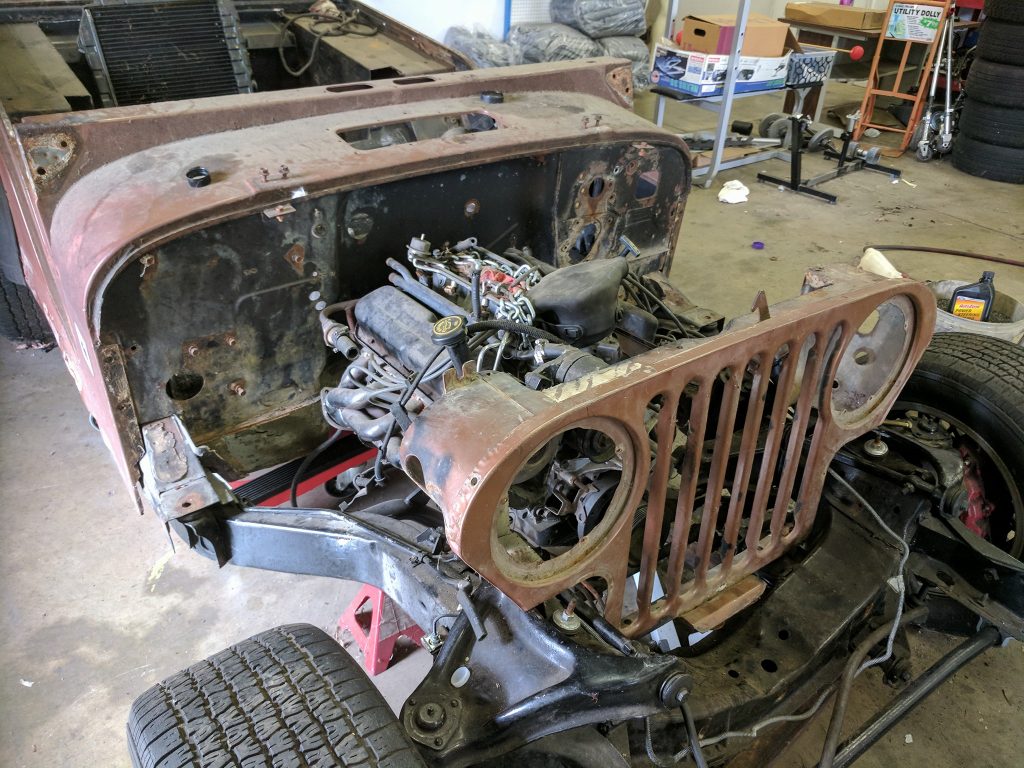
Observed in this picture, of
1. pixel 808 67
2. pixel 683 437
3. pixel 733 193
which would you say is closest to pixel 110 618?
pixel 683 437

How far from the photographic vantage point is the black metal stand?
5218 mm

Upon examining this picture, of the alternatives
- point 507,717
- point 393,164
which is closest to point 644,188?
point 393,164

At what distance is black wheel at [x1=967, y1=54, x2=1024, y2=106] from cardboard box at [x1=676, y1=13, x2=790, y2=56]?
151 centimetres

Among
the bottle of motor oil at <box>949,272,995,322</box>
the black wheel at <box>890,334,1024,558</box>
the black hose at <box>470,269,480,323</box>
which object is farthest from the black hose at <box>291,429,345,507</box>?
the bottle of motor oil at <box>949,272,995,322</box>

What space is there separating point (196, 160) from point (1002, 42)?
19.7 ft

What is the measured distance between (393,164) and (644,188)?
2.78 feet

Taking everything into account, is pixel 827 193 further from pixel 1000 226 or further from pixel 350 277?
pixel 350 277

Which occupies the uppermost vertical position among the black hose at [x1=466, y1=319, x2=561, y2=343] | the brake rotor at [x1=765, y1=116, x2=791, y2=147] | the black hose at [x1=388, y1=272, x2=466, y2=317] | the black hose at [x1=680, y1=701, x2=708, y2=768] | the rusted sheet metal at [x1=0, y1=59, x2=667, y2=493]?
the rusted sheet metal at [x1=0, y1=59, x2=667, y2=493]

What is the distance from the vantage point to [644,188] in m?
2.26

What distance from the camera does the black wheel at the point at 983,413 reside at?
1.89m

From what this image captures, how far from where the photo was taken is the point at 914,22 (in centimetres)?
601

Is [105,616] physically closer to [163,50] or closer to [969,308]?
[163,50]

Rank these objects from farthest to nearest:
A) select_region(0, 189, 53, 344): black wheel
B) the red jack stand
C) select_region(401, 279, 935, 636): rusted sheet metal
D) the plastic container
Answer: select_region(0, 189, 53, 344): black wheel → the plastic container → the red jack stand → select_region(401, 279, 935, 636): rusted sheet metal

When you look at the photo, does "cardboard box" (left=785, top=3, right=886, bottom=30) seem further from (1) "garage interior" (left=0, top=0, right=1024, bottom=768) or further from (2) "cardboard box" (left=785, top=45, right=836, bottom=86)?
(1) "garage interior" (left=0, top=0, right=1024, bottom=768)
